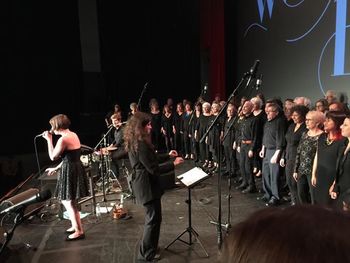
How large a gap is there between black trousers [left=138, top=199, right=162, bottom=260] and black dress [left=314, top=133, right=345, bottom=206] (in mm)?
1658

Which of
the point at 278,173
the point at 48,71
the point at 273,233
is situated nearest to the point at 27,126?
the point at 48,71

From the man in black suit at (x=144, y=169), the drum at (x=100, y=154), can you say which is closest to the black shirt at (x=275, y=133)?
the man in black suit at (x=144, y=169)

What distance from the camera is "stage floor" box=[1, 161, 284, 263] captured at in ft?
12.4

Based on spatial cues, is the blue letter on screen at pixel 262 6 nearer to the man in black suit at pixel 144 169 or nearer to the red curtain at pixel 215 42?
the red curtain at pixel 215 42

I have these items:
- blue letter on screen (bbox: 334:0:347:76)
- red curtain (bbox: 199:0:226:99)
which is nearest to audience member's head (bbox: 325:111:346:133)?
blue letter on screen (bbox: 334:0:347:76)

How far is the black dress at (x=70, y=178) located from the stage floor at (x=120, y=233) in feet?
2.09

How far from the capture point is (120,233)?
439 centimetres

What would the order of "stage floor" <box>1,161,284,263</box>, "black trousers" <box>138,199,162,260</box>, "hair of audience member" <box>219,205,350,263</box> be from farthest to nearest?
"stage floor" <box>1,161,284,263</box>, "black trousers" <box>138,199,162,260</box>, "hair of audience member" <box>219,205,350,263</box>

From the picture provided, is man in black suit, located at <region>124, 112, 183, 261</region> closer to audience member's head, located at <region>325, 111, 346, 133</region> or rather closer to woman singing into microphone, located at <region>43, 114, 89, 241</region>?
woman singing into microphone, located at <region>43, 114, 89, 241</region>

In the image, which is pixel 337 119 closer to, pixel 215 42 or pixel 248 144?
pixel 248 144

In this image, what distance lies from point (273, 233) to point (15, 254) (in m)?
4.16

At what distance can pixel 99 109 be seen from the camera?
1084cm

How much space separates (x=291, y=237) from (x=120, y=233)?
415 cm

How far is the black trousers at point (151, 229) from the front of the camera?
3458 mm
